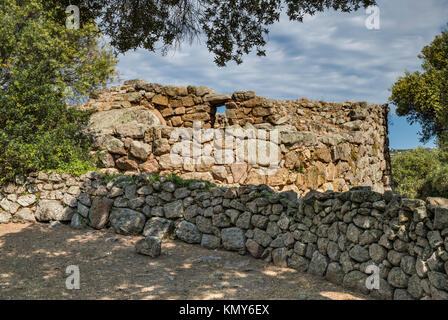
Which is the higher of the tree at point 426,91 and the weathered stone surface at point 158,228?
the tree at point 426,91

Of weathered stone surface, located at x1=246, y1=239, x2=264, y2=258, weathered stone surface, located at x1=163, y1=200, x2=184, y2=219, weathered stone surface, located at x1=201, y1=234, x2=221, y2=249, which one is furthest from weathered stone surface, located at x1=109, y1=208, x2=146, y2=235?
weathered stone surface, located at x1=246, y1=239, x2=264, y2=258

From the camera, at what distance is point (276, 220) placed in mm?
6023

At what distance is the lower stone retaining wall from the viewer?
407cm

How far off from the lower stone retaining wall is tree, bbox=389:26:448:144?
11341mm

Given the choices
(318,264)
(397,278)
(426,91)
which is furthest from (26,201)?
(426,91)

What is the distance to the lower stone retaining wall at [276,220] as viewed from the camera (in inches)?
160

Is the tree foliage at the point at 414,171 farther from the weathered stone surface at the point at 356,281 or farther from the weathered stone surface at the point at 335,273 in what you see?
the weathered stone surface at the point at 356,281

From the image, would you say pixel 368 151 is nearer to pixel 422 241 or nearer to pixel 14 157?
pixel 422 241

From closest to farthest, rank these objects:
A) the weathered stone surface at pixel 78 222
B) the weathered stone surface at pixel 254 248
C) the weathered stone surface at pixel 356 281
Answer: the weathered stone surface at pixel 356 281 < the weathered stone surface at pixel 254 248 < the weathered stone surface at pixel 78 222

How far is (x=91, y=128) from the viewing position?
9945 mm

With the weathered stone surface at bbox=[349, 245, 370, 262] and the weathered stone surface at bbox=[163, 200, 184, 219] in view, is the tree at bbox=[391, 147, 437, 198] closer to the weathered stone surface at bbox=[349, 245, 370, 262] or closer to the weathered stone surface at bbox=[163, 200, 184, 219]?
the weathered stone surface at bbox=[163, 200, 184, 219]

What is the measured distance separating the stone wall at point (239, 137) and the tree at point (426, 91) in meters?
3.57

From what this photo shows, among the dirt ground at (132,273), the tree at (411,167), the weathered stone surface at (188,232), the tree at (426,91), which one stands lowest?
the dirt ground at (132,273)

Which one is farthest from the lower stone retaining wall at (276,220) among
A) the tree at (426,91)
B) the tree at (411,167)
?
the tree at (411,167)
